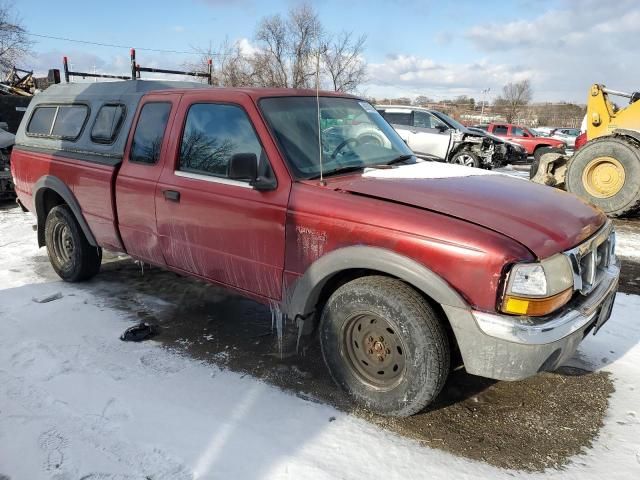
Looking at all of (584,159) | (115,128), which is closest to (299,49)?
(584,159)

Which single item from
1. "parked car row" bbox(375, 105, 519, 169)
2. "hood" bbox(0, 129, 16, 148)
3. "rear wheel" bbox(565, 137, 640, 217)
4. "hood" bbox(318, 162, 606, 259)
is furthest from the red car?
"hood" bbox(318, 162, 606, 259)

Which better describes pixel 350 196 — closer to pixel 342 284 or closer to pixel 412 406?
pixel 342 284

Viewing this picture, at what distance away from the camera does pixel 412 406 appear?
9.19 ft

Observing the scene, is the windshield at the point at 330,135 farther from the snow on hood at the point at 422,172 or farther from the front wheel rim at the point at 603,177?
the front wheel rim at the point at 603,177

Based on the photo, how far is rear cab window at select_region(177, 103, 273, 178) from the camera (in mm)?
3371

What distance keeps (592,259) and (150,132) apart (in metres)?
3.36

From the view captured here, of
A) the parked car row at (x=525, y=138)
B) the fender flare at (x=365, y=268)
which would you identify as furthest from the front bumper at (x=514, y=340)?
the parked car row at (x=525, y=138)

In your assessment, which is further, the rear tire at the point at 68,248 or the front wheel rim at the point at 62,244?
the front wheel rim at the point at 62,244

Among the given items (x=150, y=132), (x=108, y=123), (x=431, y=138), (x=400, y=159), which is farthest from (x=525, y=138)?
(x=150, y=132)

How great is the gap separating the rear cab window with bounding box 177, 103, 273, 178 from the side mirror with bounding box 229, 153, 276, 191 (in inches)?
2.9

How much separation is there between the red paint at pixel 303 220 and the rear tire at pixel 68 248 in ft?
2.05

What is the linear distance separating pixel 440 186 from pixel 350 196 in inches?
23.3

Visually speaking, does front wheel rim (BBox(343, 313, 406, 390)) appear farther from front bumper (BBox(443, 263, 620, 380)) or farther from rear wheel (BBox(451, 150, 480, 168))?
rear wheel (BBox(451, 150, 480, 168))

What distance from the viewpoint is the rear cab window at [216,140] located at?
3.37 metres
